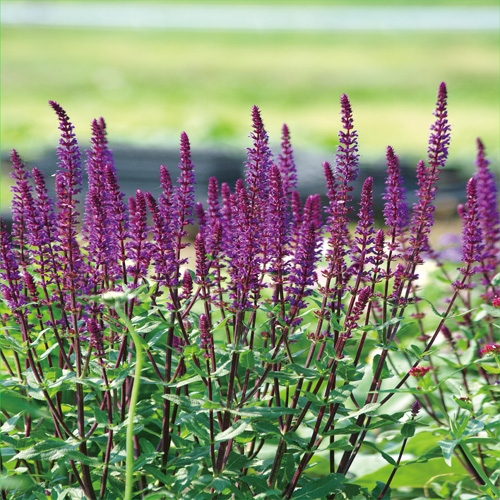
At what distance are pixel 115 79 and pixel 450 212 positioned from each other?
16.5 meters

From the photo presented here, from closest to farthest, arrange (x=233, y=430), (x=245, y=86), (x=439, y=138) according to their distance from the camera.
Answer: (x=233, y=430) → (x=439, y=138) → (x=245, y=86)

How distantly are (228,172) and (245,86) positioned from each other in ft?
44.2

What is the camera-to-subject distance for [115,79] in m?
24.5

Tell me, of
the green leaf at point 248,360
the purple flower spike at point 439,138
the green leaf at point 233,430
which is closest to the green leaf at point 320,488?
the green leaf at point 233,430

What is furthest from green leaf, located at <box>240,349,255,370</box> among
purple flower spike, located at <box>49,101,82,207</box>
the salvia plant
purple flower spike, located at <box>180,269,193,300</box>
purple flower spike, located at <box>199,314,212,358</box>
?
purple flower spike, located at <box>49,101,82,207</box>

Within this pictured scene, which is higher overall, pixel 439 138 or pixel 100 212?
pixel 439 138

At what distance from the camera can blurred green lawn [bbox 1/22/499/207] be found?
14719 millimetres

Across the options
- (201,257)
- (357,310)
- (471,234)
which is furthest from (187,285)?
(471,234)

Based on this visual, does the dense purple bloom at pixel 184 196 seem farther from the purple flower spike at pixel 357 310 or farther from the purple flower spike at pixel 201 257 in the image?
the purple flower spike at pixel 357 310

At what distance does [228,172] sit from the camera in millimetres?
10461

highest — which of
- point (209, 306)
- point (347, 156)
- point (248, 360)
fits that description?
→ point (347, 156)

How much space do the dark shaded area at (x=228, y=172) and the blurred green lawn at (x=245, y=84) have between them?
66 centimetres

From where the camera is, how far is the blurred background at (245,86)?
11.4m

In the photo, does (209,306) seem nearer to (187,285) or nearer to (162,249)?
(187,285)
